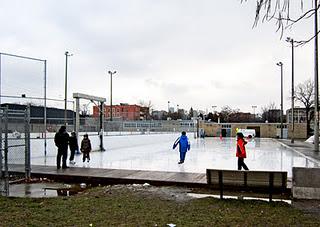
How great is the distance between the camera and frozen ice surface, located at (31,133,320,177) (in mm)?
15562

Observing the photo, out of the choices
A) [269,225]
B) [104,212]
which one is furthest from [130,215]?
[269,225]

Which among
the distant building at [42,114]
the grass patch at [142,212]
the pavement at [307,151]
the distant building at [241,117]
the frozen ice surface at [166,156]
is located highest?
the distant building at [241,117]

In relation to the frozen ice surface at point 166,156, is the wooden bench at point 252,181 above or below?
above

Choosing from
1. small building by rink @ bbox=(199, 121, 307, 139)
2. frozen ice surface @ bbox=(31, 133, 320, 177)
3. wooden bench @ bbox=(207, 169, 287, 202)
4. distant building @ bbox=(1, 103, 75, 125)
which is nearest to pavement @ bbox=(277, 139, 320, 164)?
frozen ice surface @ bbox=(31, 133, 320, 177)

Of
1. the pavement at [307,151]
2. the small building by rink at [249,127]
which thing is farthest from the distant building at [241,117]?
the pavement at [307,151]

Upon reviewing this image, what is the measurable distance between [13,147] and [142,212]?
29.8 feet

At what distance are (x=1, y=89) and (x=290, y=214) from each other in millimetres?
14381

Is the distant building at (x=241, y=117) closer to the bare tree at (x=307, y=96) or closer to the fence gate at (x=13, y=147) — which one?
the bare tree at (x=307, y=96)

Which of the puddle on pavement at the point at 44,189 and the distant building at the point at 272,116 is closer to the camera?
the puddle on pavement at the point at 44,189

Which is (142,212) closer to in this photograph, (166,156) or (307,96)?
(166,156)

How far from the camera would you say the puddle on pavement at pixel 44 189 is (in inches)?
379

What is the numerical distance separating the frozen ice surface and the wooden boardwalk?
1662 mm

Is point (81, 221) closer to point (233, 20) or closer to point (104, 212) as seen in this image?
point (104, 212)

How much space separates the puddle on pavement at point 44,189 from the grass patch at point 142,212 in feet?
2.89
